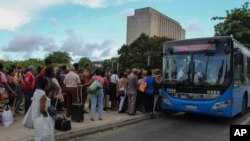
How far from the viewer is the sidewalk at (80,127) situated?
905 centimetres

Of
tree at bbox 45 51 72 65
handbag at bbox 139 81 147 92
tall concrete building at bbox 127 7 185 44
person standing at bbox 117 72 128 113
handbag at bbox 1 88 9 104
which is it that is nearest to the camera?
handbag at bbox 1 88 9 104

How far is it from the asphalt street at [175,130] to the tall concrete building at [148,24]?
339 feet

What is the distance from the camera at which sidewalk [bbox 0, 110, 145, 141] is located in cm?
905

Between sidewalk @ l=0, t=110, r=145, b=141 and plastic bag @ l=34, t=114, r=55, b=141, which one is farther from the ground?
plastic bag @ l=34, t=114, r=55, b=141

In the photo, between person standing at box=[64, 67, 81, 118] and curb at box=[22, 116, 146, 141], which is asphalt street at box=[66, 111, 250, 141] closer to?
curb at box=[22, 116, 146, 141]

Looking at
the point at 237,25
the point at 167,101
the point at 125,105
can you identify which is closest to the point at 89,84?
the point at 125,105

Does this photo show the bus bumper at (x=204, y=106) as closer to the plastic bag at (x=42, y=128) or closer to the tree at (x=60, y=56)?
the plastic bag at (x=42, y=128)

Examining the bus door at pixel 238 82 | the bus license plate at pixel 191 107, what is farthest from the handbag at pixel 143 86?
the bus door at pixel 238 82

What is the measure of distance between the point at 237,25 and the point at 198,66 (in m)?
Result: 21.7

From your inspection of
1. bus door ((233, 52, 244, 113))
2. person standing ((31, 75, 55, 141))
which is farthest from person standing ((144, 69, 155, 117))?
person standing ((31, 75, 55, 141))

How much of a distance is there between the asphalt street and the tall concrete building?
103178 millimetres

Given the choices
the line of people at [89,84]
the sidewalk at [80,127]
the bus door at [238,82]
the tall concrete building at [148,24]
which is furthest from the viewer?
the tall concrete building at [148,24]

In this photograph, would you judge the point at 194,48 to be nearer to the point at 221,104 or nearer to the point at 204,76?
the point at 204,76

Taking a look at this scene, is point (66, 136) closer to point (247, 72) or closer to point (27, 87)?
point (27, 87)
